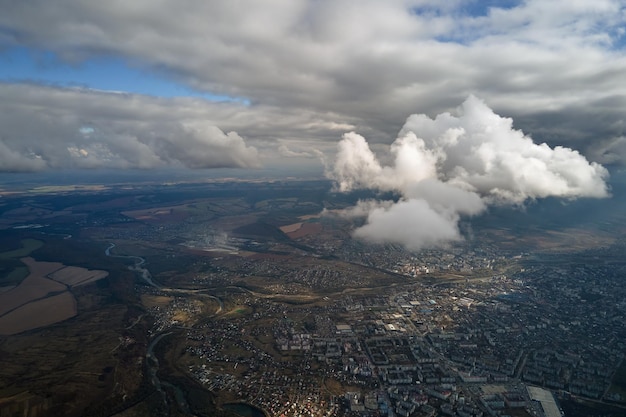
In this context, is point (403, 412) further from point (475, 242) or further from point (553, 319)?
point (475, 242)

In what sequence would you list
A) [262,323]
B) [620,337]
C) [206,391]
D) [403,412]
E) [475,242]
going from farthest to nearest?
[475,242], [262,323], [620,337], [206,391], [403,412]

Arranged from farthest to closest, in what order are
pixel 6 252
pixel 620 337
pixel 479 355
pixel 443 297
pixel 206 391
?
pixel 6 252
pixel 443 297
pixel 620 337
pixel 479 355
pixel 206 391

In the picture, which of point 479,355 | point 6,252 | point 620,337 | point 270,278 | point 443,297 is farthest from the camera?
point 6,252

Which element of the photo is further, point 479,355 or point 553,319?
point 553,319

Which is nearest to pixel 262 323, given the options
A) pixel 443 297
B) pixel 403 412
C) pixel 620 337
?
pixel 403 412

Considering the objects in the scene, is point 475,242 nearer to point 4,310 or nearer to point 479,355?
point 479,355

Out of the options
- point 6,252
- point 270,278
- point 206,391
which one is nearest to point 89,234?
point 6,252

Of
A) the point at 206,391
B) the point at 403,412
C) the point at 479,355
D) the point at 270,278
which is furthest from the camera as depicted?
the point at 270,278

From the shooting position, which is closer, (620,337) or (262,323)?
(620,337)
